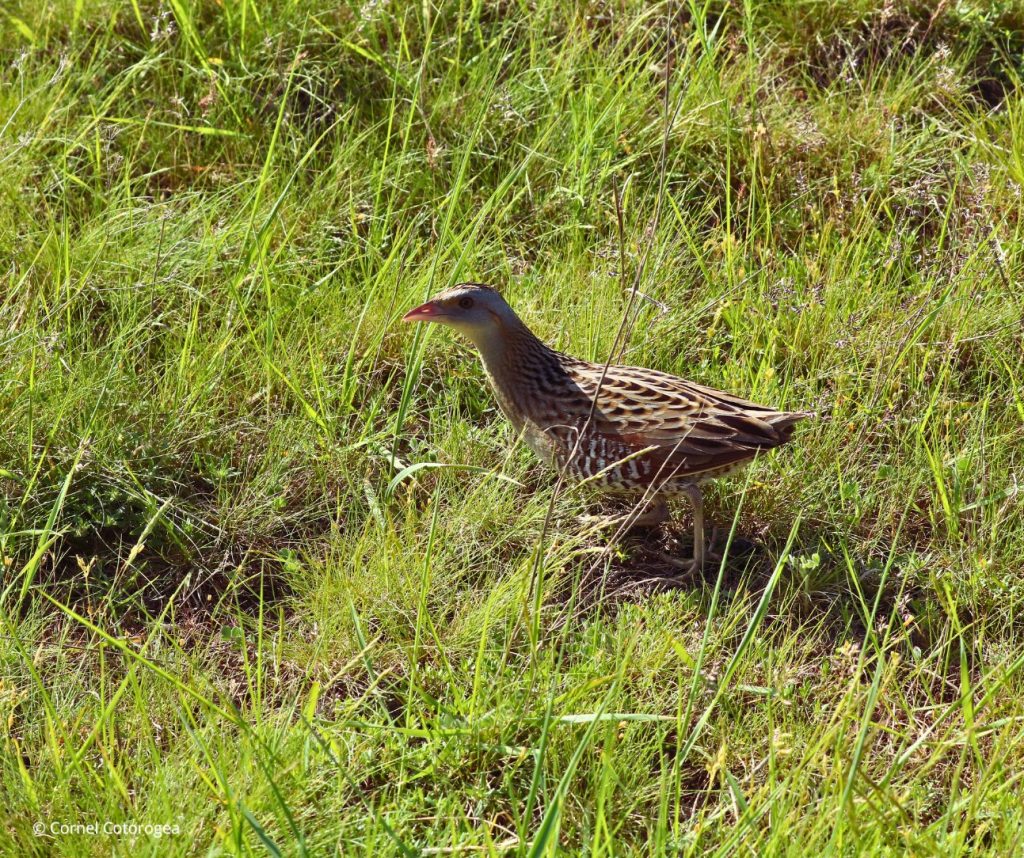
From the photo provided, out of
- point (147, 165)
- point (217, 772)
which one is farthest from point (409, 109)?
point (217, 772)

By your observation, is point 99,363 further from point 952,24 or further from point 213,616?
point 952,24

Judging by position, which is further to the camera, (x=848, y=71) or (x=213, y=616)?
(x=848, y=71)

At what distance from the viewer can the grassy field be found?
132 inches

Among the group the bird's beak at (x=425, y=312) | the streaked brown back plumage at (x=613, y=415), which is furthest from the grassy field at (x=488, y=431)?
the streaked brown back plumage at (x=613, y=415)

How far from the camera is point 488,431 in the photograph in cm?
469

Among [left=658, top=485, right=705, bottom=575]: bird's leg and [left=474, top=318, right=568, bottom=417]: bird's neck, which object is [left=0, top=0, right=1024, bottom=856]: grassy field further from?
[left=474, top=318, right=568, bottom=417]: bird's neck

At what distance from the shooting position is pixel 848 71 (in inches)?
227

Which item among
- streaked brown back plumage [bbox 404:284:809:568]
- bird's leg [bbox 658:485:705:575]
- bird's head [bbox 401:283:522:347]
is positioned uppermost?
bird's head [bbox 401:283:522:347]

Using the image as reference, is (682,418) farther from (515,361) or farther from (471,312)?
(471,312)

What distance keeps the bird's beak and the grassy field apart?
0.08 meters

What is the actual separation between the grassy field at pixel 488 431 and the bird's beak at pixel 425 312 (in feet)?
0.25

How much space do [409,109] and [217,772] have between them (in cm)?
331

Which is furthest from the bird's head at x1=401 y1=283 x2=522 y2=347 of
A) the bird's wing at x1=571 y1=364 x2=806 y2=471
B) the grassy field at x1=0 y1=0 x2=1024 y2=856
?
the bird's wing at x1=571 y1=364 x2=806 y2=471

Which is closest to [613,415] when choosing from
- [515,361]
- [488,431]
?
[515,361]
